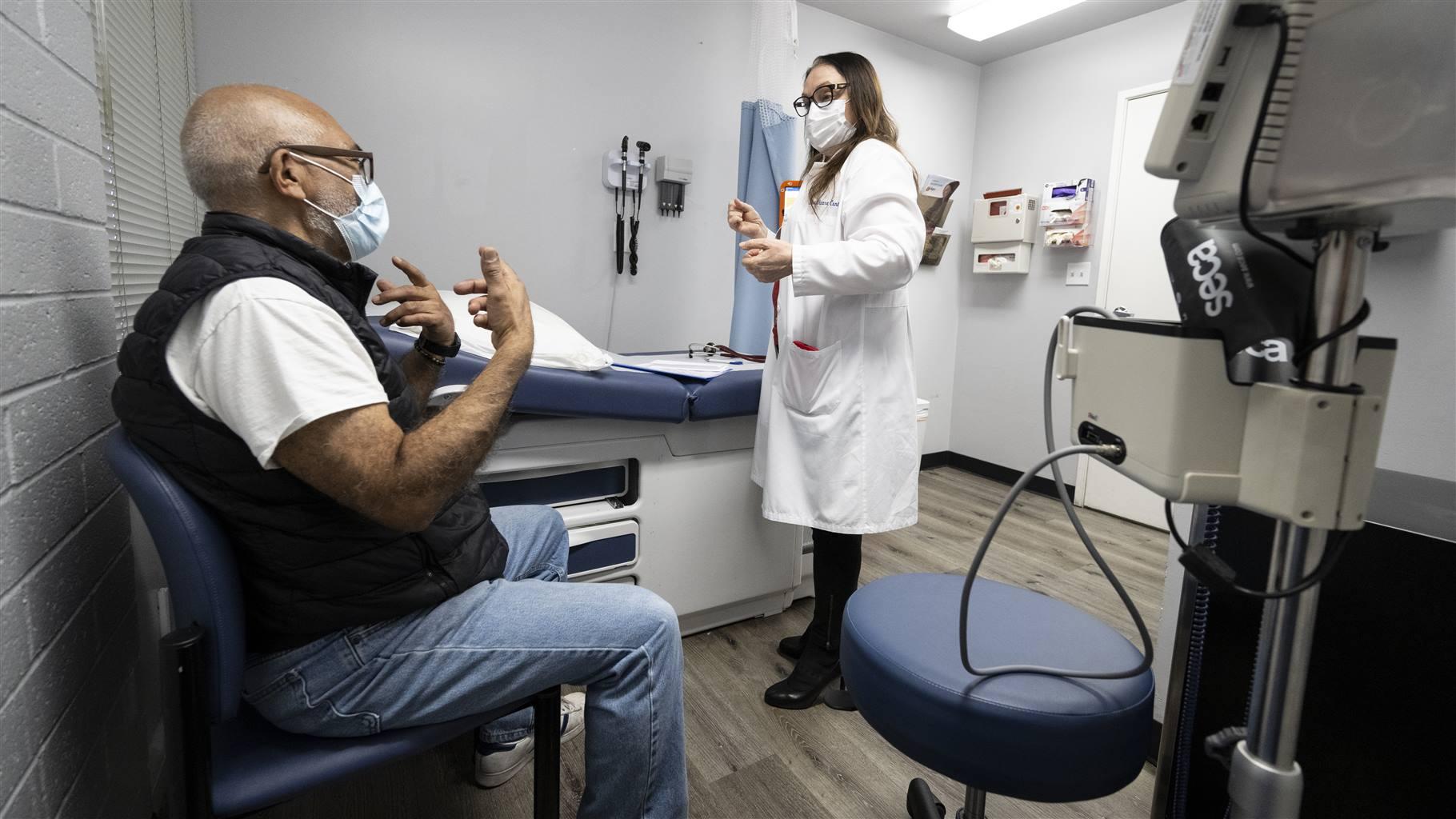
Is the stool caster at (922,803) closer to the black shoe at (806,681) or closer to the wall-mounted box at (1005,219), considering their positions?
the black shoe at (806,681)

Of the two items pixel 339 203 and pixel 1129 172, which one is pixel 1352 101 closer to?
pixel 339 203

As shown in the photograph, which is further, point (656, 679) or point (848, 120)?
point (848, 120)

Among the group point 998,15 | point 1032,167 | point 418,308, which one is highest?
point 998,15

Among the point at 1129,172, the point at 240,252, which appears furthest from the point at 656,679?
the point at 1129,172

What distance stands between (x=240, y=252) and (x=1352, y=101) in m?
1.06

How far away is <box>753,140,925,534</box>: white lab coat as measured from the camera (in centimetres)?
147

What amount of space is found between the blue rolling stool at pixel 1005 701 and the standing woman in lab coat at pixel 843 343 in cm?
57

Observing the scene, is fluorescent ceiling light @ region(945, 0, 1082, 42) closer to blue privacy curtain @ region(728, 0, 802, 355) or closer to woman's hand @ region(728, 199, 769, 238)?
blue privacy curtain @ region(728, 0, 802, 355)

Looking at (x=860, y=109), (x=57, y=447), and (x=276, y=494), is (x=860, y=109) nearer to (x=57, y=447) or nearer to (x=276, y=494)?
(x=276, y=494)

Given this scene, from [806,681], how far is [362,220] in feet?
4.49

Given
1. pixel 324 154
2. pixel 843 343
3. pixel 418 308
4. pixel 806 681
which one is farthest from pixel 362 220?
pixel 806 681

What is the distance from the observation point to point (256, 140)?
34.7 inches

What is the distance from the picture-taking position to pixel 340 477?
2.47ft

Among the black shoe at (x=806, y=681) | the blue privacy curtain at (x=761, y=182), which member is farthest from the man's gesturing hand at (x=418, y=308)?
the blue privacy curtain at (x=761, y=182)
